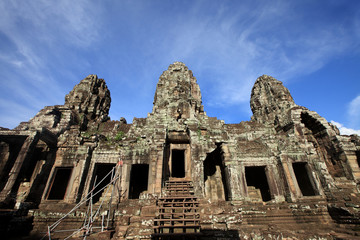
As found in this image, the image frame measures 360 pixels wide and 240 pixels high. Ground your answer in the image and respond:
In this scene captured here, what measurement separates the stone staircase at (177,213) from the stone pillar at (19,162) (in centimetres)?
967

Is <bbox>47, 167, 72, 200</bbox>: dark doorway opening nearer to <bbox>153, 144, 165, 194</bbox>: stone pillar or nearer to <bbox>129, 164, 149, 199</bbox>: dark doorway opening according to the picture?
<bbox>129, 164, 149, 199</bbox>: dark doorway opening

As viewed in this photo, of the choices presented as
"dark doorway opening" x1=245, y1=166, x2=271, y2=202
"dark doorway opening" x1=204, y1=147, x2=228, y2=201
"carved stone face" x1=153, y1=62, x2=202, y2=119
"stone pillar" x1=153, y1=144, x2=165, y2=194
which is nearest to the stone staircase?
"stone pillar" x1=153, y1=144, x2=165, y2=194

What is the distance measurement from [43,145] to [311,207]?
2074 cm

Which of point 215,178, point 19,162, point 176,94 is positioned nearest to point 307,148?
point 215,178

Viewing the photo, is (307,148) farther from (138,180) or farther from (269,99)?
(138,180)

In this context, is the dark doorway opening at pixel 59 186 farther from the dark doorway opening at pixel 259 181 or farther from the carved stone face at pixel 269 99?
the carved stone face at pixel 269 99

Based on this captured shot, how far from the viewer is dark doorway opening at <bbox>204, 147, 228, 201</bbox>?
537 inches

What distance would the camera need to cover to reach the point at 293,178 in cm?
1291

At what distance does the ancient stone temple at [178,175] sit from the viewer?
857 centimetres

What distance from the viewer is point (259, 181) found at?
1548 centimetres

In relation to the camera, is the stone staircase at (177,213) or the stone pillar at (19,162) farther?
the stone pillar at (19,162)

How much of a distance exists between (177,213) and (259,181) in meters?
11.2

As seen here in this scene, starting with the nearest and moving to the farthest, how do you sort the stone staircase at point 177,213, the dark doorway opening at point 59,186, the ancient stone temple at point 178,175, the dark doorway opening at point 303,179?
the stone staircase at point 177,213, the ancient stone temple at point 178,175, the dark doorway opening at point 59,186, the dark doorway opening at point 303,179

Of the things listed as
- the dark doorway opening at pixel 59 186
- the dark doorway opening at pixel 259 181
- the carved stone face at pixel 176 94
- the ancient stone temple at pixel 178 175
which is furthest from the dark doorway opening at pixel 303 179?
the dark doorway opening at pixel 59 186
